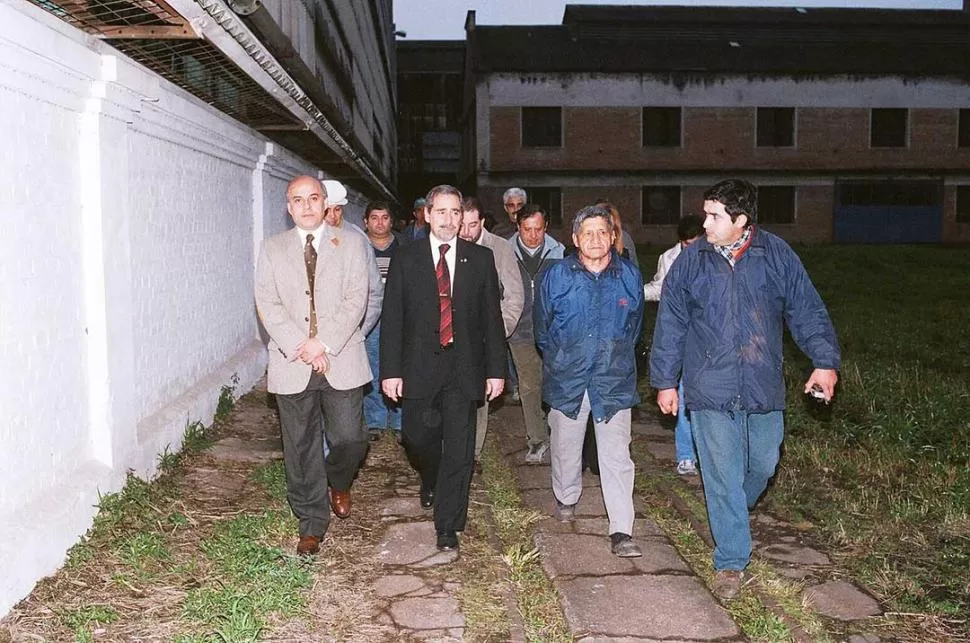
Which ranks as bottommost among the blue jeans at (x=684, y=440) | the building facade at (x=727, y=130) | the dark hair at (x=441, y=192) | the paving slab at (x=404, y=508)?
the paving slab at (x=404, y=508)

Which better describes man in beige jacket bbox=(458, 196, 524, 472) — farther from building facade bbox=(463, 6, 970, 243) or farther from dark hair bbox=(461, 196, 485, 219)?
building facade bbox=(463, 6, 970, 243)

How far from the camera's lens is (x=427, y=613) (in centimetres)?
448

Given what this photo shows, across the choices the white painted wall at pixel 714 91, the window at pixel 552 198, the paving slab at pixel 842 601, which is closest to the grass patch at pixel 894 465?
the paving slab at pixel 842 601

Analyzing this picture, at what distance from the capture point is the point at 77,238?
5.38 m

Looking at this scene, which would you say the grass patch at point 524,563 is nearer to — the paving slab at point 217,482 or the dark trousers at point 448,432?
the dark trousers at point 448,432

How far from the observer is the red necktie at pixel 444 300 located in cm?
531

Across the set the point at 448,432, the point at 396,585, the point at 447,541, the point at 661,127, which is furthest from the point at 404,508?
the point at 661,127

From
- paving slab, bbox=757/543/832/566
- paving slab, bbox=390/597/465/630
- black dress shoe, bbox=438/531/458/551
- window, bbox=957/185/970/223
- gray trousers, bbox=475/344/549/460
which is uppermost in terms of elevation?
window, bbox=957/185/970/223

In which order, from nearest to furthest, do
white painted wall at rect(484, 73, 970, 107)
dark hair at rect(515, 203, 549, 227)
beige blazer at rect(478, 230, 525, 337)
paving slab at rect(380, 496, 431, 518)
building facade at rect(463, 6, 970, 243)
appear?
paving slab at rect(380, 496, 431, 518)
beige blazer at rect(478, 230, 525, 337)
dark hair at rect(515, 203, 549, 227)
white painted wall at rect(484, 73, 970, 107)
building facade at rect(463, 6, 970, 243)

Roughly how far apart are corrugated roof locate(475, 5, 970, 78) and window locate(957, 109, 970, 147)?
4.90ft

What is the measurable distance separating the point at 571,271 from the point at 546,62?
3031 centimetres

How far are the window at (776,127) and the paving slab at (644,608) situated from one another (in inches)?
1291

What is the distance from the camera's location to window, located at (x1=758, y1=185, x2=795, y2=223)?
117ft

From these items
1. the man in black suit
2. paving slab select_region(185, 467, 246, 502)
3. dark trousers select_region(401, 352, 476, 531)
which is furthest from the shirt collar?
paving slab select_region(185, 467, 246, 502)
